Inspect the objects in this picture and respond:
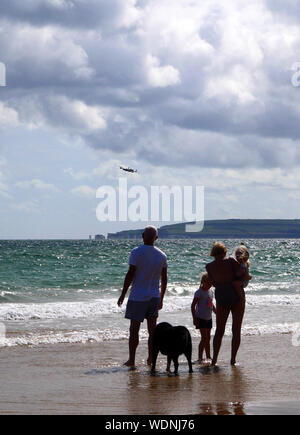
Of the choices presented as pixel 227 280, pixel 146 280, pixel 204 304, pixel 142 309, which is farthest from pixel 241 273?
pixel 142 309

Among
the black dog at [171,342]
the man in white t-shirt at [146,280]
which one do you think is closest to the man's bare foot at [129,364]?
the man in white t-shirt at [146,280]

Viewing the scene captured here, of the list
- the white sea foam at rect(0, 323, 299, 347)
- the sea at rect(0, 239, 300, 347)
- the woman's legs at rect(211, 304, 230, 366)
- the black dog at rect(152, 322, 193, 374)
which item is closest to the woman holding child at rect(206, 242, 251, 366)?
the woman's legs at rect(211, 304, 230, 366)

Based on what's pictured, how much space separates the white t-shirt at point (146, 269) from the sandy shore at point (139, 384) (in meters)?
0.98

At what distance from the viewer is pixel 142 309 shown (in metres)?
8.03

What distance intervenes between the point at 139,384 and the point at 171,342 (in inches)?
32.6

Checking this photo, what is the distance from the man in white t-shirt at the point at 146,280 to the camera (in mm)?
7961

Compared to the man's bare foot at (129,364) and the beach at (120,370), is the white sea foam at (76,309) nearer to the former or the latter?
the beach at (120,370)

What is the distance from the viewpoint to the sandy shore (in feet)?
18.6

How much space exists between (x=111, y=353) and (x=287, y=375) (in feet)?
9.82

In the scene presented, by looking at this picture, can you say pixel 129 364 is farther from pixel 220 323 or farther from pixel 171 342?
pixel 220 323

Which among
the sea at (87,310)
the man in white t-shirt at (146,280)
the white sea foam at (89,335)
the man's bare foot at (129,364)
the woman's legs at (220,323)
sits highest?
the man in white t-shirt at (146,280)
